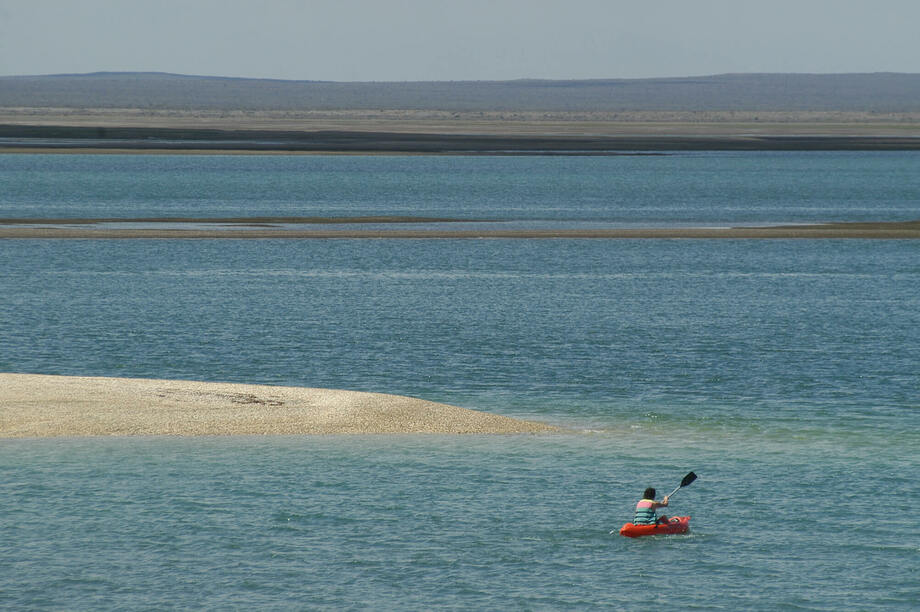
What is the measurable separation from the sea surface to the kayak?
0.57 ft

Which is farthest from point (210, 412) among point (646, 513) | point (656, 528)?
point (656, 528)

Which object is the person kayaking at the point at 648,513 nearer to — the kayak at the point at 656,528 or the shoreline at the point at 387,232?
the kayak at the point at 656,528

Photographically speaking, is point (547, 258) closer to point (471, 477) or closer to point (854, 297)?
point (854, 297)

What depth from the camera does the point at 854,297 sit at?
6181cm

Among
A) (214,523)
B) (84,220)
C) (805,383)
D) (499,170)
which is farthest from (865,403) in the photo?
(499,170)

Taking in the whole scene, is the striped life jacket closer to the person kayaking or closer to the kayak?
the person kayaking

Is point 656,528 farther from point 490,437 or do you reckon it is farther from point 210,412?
point 210,412

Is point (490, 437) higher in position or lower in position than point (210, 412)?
lower

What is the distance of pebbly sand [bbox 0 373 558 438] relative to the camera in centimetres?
3344

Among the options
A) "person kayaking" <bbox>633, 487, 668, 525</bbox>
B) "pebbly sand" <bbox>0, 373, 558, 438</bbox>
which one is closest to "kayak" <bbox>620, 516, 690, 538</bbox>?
"person kayaking" <bbox>633, 487, 668, 525</bbox>

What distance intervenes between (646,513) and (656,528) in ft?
1.03

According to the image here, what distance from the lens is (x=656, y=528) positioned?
85.0ft

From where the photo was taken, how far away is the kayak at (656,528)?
25.9m

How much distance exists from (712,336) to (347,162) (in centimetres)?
13379
